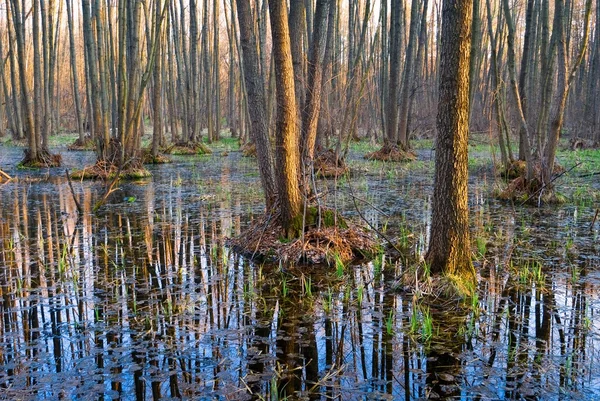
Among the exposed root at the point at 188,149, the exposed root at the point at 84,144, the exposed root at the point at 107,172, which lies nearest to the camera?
the exposed root at the point at 107,172

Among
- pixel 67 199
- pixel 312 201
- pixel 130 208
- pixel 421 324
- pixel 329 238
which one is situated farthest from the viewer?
pixel 67 199

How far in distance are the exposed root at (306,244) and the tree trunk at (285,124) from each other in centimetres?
18

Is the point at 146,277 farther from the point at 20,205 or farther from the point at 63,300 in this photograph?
the point at 20,205

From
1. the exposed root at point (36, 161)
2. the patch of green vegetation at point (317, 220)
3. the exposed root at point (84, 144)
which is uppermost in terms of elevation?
the exposed root at point (84, 144)

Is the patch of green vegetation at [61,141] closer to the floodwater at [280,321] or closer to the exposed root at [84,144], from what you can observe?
the exposed root at [84,144]

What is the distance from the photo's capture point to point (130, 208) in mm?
9797

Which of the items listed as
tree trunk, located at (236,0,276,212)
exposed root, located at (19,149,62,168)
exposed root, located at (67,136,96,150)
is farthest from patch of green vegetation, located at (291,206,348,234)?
exposed root, located at (67,136,96,150)

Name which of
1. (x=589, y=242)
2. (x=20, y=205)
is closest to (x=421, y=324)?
(x=589, y=242)

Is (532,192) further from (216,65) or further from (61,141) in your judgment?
(61,141)

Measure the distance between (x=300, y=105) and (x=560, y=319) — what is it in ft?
14.8

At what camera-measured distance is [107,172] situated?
13.9 m

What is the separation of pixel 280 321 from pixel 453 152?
80.4 inches

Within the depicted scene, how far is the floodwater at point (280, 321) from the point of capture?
3287 mm

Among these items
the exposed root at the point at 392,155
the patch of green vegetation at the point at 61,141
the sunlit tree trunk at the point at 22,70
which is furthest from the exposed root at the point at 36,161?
the patch of green vegetation at the point at 61,141
